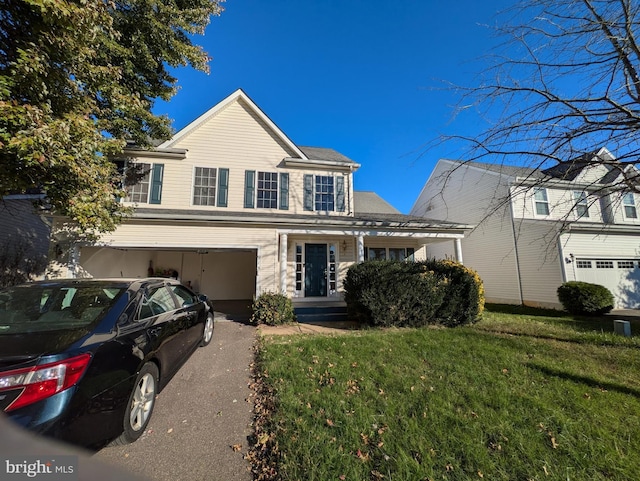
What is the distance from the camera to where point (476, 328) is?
294 inches

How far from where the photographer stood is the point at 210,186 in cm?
1072

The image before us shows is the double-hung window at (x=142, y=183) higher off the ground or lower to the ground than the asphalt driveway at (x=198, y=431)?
higher

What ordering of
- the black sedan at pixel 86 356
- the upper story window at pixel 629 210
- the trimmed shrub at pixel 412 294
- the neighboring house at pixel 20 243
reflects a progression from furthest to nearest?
the upper story window at pixel 629 210 → the neighboring house at pixel 20 243 → the trimmed shrub at pixel 412 294 → the black sedan at pixel 86 356

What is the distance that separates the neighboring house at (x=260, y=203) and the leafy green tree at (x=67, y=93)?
2.63 m

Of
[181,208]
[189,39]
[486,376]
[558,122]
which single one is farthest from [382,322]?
A: [189,39]

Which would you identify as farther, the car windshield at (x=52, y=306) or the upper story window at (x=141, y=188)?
the upper story window at (x=141, y=188)

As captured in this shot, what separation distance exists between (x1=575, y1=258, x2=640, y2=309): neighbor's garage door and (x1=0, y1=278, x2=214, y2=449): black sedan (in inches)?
650

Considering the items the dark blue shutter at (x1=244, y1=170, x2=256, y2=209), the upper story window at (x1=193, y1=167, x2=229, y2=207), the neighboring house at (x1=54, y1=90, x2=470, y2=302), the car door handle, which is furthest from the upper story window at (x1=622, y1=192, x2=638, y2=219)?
the car door handle

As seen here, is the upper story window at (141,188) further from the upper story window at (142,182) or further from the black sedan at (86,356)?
the black sedan at (86,356)

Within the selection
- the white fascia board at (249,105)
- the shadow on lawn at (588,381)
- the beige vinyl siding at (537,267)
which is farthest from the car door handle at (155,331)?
the beige vinyl siding at (537,267)

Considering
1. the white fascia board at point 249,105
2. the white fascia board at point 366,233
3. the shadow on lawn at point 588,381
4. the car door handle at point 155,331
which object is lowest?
the shadow on lawn at point 588,381

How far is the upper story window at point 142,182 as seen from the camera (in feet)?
33.2

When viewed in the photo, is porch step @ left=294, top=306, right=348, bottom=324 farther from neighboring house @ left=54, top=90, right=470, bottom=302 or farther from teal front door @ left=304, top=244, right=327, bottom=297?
teal front door @ left=304, top=244, right=327, bottom=297

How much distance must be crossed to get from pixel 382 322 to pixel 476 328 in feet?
8.68
